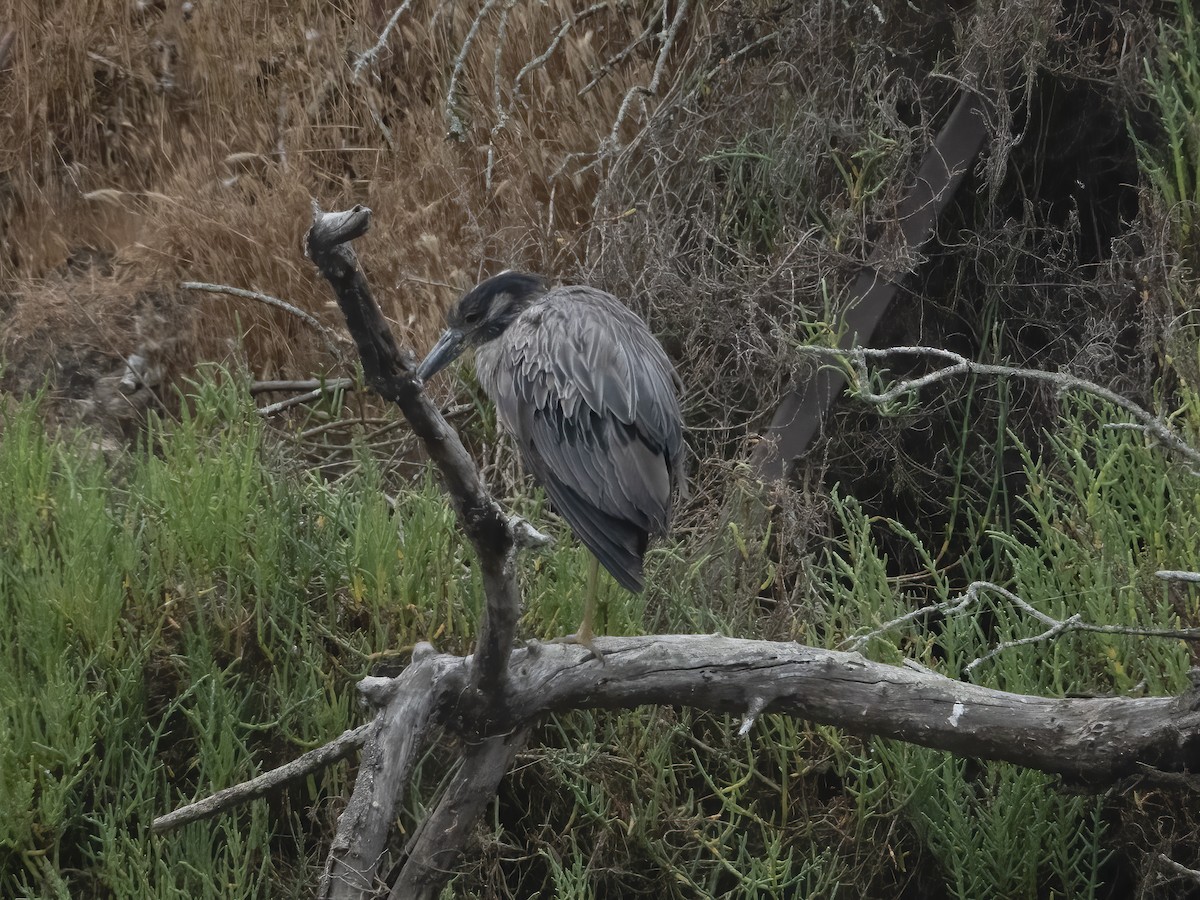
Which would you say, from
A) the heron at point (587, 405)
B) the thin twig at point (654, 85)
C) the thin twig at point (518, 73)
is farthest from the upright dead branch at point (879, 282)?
the thin twig at point (518, 73)

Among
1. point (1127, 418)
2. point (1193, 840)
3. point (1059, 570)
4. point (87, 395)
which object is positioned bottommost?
point (1193, 840)

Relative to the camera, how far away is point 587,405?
2744 mm

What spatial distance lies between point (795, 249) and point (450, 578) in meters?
1.46

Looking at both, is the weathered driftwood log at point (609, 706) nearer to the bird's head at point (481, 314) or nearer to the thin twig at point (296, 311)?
the bird's head at point (481, 314)

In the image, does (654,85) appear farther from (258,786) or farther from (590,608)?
(258,786)

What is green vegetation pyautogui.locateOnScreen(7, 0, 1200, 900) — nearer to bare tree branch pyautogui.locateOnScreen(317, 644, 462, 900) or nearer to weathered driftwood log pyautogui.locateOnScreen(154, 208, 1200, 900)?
weathered driftwood log pyautogui.locateOnScreen(154, 208, 1200, 900)

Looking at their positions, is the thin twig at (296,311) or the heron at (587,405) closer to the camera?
the heron at (587,405)

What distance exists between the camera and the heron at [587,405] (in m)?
2.59

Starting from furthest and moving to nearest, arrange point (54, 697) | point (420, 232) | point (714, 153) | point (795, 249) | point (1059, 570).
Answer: point (420, 232)
point (714, 153)
point (795, 249)
point (1059, 570)
point (54, 697)

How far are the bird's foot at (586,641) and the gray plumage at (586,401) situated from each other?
14cm

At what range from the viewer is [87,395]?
463 centimetres

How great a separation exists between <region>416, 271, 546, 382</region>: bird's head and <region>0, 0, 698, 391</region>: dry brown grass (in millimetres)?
1057

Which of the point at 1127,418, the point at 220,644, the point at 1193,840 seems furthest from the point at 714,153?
the point at 1193,840

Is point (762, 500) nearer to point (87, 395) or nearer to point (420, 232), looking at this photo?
point (420, 232)
